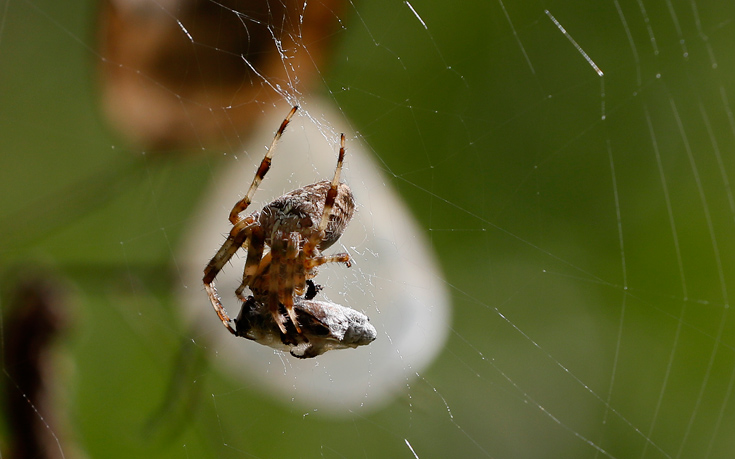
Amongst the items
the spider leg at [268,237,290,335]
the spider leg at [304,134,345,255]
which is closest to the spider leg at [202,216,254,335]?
the spider leg at [268,237,290,335]

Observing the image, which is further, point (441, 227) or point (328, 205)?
point (441, 227)

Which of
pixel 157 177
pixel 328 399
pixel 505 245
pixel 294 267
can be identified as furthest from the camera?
pixel 505 245

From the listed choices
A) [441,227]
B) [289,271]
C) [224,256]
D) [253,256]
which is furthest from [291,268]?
[441,227]

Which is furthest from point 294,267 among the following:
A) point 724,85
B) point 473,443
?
point 724,85

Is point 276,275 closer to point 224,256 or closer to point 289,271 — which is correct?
point 289,271

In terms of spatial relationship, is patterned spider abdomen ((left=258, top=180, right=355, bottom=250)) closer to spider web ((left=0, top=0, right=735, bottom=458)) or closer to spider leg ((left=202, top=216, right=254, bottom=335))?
spider leg ((left=202, top=216, right=254, bottom=335))

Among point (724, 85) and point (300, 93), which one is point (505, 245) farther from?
point (724, 85)
